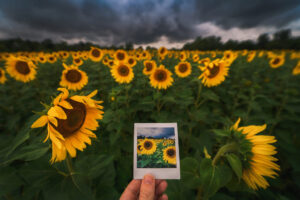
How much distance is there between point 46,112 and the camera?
31.0 inches

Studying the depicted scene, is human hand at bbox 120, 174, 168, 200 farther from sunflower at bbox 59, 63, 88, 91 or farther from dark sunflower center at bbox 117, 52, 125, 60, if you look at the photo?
dark sunflower center at bbox 117, 52, 125, 60

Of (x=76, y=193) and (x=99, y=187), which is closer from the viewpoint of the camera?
(x=76, y=193)

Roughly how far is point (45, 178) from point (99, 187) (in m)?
0.51

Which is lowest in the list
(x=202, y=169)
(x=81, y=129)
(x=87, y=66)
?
(x=202, y=169)

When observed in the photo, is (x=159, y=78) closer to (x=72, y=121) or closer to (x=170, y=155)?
(x=170, y=155)

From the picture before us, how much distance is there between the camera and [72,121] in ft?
3.11

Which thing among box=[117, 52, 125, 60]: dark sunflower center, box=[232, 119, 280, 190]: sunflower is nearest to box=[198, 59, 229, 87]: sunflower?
box=[232, 119, 280, 190]: sunflower

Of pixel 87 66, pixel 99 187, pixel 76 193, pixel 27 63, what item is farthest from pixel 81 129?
pixel 87 66

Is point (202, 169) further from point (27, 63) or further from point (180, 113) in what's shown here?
point (27, 63)

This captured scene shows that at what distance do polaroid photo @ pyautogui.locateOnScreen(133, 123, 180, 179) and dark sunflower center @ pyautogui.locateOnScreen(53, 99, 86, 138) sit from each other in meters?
0.43

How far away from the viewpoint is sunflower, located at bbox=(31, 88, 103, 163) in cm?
79

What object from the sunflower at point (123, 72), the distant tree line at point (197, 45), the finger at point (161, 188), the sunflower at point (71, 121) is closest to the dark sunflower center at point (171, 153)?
the finger at point (161, 188)

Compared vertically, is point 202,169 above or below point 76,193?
above

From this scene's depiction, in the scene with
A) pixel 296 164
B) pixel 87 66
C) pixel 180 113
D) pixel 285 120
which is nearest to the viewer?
pixel 296 164
